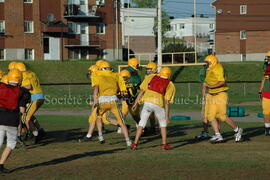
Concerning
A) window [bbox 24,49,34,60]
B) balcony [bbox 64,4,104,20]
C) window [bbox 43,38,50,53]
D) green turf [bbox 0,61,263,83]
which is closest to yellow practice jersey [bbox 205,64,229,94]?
green turf [bbox 0,61,263,83]

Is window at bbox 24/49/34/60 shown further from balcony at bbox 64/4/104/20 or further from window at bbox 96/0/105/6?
window at bbox 96/0/105/6

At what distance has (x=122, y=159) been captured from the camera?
38.4ft

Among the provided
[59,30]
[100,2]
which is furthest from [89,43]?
[100,2]

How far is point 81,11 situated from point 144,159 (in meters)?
50.8

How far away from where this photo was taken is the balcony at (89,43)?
2379 inches

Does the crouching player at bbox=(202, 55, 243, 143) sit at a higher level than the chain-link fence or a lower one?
higher

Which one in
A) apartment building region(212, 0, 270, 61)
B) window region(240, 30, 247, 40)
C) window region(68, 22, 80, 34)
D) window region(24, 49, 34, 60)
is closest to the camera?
window region(24, 49, 34, 60)

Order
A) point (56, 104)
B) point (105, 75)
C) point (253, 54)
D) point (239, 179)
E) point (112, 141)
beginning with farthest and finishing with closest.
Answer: point (253, 54)
point (56, 104)
point (112, 141)
point (105, 75)
point (239, 179)

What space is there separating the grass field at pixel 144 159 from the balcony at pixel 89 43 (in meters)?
44.6

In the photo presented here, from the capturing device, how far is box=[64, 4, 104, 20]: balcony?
59.5 meters

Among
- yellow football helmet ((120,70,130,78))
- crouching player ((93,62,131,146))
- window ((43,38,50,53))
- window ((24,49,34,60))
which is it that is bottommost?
crouching player ((93,62,131,146))

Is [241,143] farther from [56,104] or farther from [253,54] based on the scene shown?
[253,54]

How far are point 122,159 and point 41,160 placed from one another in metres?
1.73

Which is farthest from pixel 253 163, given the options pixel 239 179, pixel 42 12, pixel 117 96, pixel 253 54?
pixel 253 54
